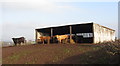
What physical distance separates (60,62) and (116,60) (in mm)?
4481

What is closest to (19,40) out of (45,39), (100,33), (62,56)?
(45,39)

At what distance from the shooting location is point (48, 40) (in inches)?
1064

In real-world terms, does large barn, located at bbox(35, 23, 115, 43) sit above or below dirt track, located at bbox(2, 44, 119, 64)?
above

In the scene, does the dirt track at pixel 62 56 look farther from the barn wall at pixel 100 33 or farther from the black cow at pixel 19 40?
the black cow at pixel 19 40

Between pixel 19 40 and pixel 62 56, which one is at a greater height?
pixel 19 40

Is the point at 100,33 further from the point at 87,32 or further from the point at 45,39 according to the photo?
the point at 45,39

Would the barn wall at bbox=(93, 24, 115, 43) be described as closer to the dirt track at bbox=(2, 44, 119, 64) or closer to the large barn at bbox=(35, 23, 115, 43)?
the large barn at bbox=(35, 23, 115, 43)

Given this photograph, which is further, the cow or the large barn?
the cow

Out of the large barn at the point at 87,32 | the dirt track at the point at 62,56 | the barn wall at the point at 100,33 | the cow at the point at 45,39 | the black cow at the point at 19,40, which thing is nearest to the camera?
the dirt track at the point at 62,56

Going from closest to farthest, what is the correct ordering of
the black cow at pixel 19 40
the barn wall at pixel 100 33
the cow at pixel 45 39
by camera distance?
1. the barn wall at pixel 100 33
2. the cow at pixel 45 39
3. the black cow at pixel 19 40

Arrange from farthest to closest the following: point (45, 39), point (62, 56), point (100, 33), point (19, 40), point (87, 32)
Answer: point (87, 32)
point (19, 40)
point (45, 39)
point (100, 33)
point (62, 56)

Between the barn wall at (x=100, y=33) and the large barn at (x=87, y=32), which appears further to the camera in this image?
the large barn at (x=87, y=32)

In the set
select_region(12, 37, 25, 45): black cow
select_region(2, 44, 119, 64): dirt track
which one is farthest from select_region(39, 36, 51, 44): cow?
select_region(2, 44, 119, 64): dirt track

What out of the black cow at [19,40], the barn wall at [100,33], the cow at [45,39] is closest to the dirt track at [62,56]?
the barn wall at [100,33]
